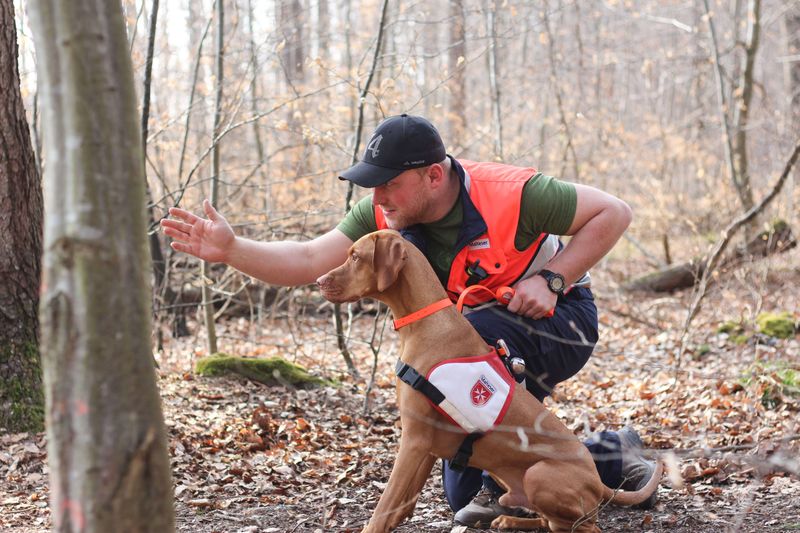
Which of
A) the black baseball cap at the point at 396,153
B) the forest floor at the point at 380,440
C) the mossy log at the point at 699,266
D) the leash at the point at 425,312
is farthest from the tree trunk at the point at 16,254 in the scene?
the mossy log at the point at 699,266

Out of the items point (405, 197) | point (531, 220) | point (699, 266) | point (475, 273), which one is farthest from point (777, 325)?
point (405, 197)

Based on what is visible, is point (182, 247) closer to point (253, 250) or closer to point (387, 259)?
point (253, 250)

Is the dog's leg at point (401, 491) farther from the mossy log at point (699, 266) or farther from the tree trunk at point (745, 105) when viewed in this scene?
the tree trunk at point (745, 105)

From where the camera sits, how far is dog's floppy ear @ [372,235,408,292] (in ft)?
12.8

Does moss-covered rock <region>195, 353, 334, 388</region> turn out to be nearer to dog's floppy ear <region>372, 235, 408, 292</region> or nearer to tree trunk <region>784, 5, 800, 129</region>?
dog's floppy ear <region>372, 235, 408, 292</region>

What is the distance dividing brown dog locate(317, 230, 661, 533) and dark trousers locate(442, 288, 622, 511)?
0.41m

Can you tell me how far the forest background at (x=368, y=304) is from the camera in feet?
16.5

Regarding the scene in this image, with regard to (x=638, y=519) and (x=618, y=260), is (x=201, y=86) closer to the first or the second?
(x=618, y=260)

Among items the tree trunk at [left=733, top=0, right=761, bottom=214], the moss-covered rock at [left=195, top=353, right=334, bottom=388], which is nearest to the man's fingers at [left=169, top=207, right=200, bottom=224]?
the moss-covered rock at [left=195, top=353, right=334, bottom=388]

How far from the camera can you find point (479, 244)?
4336 millimetres

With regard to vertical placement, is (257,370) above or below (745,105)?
below

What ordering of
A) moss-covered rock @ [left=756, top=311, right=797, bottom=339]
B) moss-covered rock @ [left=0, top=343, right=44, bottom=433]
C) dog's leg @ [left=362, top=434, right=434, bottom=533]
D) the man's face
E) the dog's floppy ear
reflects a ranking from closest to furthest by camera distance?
dog's leg @ [left=362, top=434, right=434, bottom=533] → the dog's floppy ear → the man's face → moss-covered rock @ [left=0, top=343, right=44, bottom=433] → moss-covered rock @ [left=756, top=311, right=797, bottom=339]

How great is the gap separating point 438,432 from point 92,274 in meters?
2.10

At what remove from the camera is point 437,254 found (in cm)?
453
